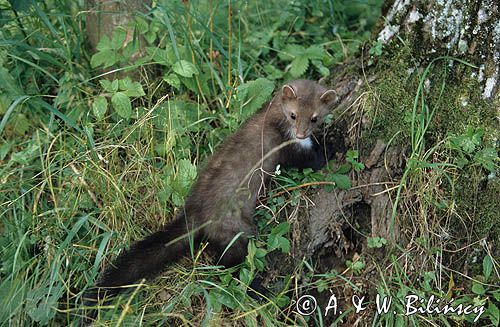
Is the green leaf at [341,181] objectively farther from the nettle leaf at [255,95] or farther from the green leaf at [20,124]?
the green leaf at [20,124]

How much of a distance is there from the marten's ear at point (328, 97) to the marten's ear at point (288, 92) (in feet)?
0.60

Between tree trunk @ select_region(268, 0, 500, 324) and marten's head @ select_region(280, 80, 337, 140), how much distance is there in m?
0.20

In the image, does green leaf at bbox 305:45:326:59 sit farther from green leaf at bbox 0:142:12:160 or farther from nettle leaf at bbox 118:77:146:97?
green leaf at bbox 0:142:12:160

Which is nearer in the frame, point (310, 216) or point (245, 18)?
point (310, 216)

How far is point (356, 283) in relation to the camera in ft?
12.4

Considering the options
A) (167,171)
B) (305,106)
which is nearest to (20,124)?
(167,171)

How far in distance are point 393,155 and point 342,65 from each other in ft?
3.20

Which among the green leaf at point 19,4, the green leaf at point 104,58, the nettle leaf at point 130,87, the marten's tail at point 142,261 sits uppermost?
the green leaf at point 19,4

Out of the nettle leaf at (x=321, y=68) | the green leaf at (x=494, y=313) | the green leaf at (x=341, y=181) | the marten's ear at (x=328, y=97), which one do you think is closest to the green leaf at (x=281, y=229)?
the green leaf at (x=341, y=181)

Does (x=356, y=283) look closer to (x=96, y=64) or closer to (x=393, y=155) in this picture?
(x=393, y=155)

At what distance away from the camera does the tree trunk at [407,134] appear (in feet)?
12.5

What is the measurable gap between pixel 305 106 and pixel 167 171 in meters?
1.00

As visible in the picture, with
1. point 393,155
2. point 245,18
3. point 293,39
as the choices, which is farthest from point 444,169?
point 245,18

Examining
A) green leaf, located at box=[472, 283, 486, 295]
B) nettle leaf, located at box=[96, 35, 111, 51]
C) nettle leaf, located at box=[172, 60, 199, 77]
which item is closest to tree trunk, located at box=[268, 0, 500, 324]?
green leaf, located at box=[472, 283, 486, 295]
